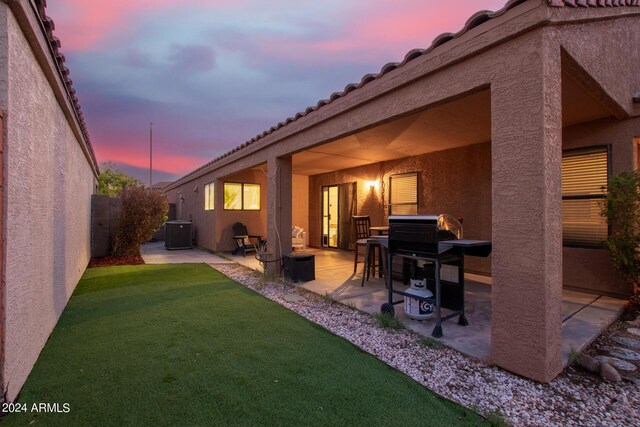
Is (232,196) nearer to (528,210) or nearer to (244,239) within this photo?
(244,239)

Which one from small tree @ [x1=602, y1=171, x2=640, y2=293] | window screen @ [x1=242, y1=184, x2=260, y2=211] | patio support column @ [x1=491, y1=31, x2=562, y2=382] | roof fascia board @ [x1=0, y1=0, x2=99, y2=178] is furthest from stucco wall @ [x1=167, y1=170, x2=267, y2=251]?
small tree @ [x1=602, y1=171, x2=640, y2=293]

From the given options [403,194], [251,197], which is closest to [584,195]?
[403,194]

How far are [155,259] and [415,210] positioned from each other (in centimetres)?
786

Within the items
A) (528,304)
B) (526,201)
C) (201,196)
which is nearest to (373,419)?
(528,304)

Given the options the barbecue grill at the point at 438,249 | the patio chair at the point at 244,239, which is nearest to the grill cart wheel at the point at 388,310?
the barbecue grill at the point at 438,249

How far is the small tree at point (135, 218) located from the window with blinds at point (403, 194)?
7364 millimetres

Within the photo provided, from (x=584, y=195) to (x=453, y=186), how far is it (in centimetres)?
232

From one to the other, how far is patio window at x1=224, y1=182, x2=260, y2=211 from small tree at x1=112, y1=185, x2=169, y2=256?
2148 mm

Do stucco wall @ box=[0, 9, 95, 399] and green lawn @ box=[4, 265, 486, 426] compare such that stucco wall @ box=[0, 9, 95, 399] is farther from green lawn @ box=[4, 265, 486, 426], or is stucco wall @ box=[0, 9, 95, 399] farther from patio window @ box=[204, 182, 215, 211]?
patio window @ box=[204, 182, 215, 211]

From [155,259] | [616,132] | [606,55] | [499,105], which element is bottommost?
[155,259]

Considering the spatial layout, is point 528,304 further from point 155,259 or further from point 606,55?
point 155,259

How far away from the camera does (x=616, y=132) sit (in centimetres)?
471

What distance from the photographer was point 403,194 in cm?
812

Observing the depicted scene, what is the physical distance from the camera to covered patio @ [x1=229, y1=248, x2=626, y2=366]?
127 inches
